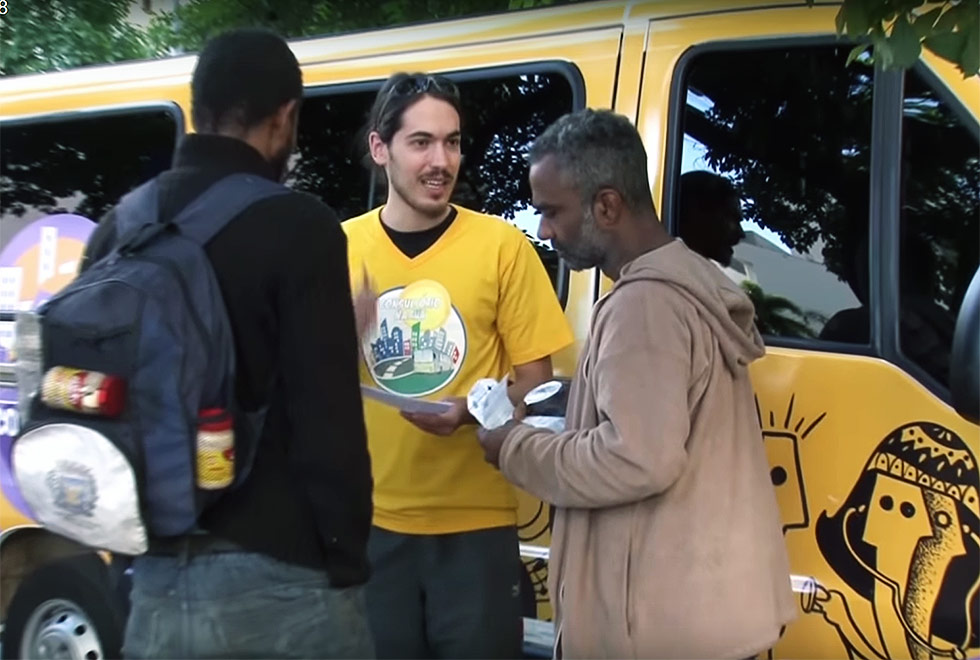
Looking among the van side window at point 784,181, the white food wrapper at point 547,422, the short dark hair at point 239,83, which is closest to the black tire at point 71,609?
the white food wrapper at point 547,422

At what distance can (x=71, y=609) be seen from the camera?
12.3 feet

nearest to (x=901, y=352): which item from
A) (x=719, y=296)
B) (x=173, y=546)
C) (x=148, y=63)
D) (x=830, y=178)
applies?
(x=830, y=178)

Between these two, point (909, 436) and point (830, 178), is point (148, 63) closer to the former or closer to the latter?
point (830, 178)

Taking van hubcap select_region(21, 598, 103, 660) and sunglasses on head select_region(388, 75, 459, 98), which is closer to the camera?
sunglasses on head select_region(388, 75, 459, 98)

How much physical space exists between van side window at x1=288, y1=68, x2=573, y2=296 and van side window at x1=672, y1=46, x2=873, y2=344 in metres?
0.42

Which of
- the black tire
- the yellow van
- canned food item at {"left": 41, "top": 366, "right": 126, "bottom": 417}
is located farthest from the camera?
the black tire

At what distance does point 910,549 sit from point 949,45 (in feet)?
3.65

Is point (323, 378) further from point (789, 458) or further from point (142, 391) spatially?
point (789, 458)

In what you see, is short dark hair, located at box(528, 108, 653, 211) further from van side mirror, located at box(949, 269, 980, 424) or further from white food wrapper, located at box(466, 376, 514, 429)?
van side mirror, located at box(949, 269, 980, 424)

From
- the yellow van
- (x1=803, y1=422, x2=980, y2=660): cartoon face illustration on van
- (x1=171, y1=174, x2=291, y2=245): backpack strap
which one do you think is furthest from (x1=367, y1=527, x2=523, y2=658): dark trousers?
(x1=171, y1=174, x2=291, y2=245): backpack strap

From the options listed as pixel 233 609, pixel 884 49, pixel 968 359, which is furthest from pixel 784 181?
pixel 233 609

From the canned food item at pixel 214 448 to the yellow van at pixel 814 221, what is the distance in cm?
92

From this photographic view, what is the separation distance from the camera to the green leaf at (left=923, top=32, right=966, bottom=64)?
2111 millimetres

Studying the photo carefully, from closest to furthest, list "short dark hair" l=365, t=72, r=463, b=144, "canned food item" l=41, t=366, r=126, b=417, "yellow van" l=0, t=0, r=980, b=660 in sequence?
"canned food item" l=41, t=366, r=126, b=417 < "yellow van" l=0, t=0, r=980, b=660 < "short dark hair" l=365, t=72, r=463, b=144
